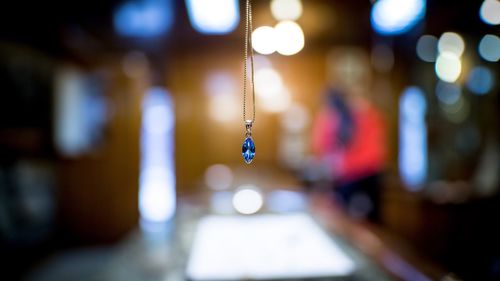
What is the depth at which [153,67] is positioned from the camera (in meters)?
7.29

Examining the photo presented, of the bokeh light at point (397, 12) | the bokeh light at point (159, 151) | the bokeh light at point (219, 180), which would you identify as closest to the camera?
the bokeh light at point (397, 12)

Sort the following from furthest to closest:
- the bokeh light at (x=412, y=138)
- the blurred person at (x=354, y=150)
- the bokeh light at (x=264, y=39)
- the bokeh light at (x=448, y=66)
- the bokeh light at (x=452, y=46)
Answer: the bokeh light at (x=412, y=138)
the bokeh light at (x=448, y=66)
the bokeh light at (x=452, y=46)
the blurred person at (x=354, y=150)
the bokeh light at (x=264, y=39)

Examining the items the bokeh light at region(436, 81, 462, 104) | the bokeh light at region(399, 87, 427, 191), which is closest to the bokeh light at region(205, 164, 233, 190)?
the bokeh light at region(399, 87, 427, 191)

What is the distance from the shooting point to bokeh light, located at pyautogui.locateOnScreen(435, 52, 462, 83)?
5.23 meters

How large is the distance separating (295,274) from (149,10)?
119 inches

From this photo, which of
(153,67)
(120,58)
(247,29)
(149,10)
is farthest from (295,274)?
(153,67)

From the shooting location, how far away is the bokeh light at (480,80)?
5449 mm

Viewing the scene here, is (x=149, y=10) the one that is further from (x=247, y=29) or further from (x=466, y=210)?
(x=466, y=210)

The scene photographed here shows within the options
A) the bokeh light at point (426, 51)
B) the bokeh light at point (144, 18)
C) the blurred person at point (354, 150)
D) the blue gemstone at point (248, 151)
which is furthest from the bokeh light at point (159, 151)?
the blue gemstone at point (248, 151)

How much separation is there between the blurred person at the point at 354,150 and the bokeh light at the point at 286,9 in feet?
3.13

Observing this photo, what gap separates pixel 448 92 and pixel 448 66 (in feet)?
3.02

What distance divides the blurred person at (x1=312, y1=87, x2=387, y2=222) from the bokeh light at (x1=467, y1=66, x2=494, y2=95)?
96.1 inches

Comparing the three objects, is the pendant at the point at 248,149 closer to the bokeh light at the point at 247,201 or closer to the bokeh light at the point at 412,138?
the bokeh light at the point at 247,201

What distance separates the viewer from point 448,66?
533cm
